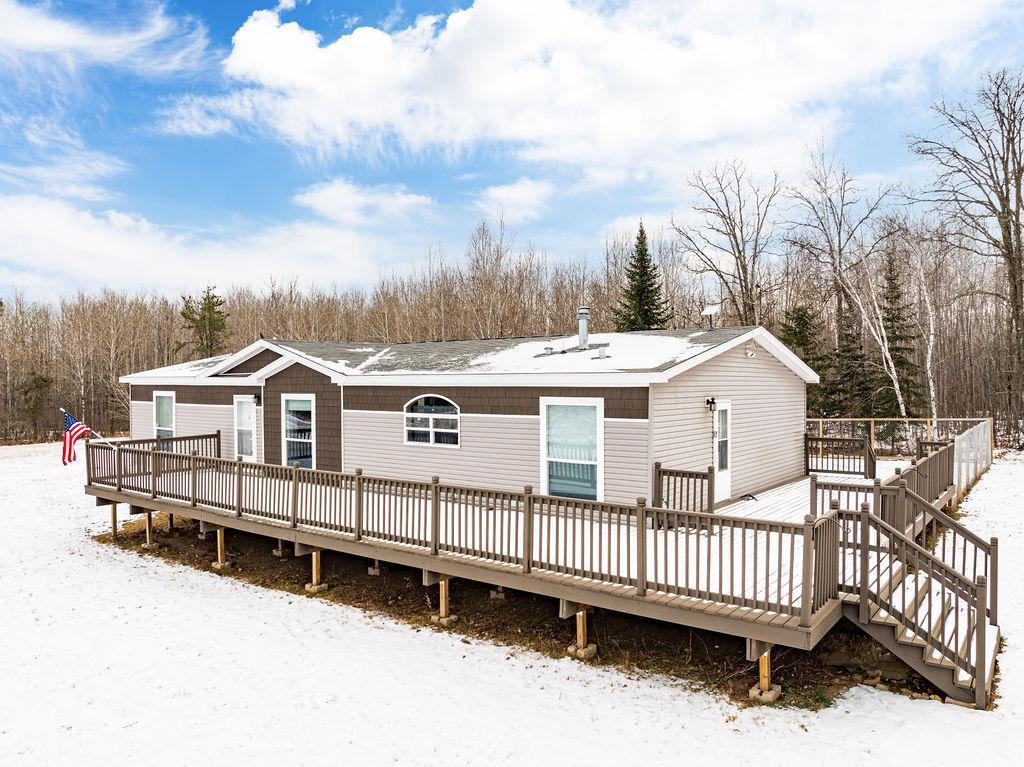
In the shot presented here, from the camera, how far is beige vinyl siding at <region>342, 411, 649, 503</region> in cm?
898

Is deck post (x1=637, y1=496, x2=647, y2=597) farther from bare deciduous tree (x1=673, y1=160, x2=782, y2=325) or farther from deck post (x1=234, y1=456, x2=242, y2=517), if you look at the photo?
bare deciduous tree (x1=673, y1=160, x2=782, y2=325)

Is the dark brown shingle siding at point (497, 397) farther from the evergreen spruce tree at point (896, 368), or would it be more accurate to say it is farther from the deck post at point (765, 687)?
the evergreen spruce tree at point (896, 368)

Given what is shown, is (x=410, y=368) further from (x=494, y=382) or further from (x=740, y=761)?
(x=740, y=761)

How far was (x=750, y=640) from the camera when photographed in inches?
230

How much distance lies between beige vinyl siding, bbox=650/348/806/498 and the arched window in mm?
3716

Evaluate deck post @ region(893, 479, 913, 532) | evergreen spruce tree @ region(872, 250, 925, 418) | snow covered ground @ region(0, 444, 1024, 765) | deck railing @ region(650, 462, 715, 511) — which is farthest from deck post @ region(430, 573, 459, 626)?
evergreen spruce tree @ region(872, 250, 925, 418)

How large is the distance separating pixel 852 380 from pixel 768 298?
1222 centimetres

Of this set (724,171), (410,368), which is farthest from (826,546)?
(724,171)

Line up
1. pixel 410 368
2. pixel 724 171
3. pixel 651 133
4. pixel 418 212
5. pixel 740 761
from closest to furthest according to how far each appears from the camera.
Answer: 1. pixel 740 761
2. pixel 410 368
3. pixel 724 171
4. pixel 651 133
5. pixel 418 212

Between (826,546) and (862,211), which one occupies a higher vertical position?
(862,211)

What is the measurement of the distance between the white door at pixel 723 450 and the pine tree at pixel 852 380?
60.3ft

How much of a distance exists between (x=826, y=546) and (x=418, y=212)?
48.1m

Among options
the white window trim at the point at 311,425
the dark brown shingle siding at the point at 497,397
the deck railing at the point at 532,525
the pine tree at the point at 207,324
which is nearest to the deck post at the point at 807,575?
the deck railing at the point at 532,525

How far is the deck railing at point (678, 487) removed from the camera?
8.70m
